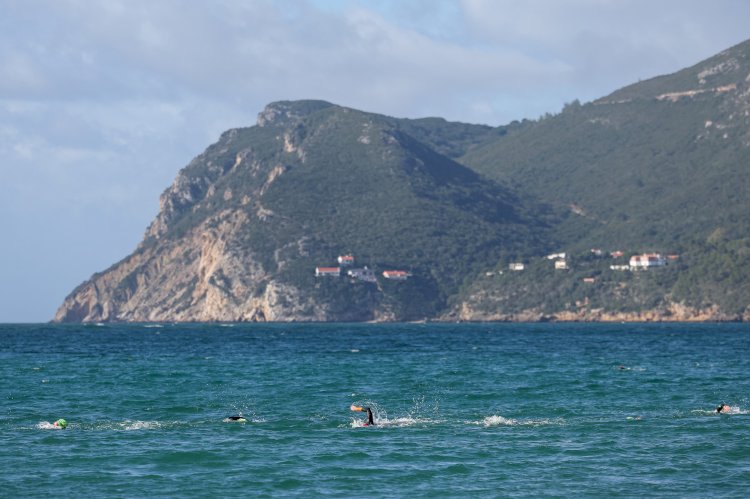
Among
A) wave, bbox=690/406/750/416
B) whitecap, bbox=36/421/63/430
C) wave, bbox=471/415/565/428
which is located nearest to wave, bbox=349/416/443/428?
wave, bbox=471/415/565/428

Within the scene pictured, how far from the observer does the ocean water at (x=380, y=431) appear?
40375 millimetres

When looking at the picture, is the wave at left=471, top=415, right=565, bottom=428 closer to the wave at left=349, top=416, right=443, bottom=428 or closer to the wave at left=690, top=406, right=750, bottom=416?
the wave at left=349, top=416, right=443, bottom=428

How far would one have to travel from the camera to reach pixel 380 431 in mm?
52656

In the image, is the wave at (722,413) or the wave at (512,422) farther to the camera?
the wave at (722,413)

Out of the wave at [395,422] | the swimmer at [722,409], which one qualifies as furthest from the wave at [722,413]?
the wave at [395,422]

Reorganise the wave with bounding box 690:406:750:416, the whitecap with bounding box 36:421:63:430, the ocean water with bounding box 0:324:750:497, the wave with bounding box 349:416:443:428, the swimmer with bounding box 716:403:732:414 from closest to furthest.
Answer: the ocean water with bounding box 0:324:750:497
the whitecap with bounding box 36:421:63:430
the wave with bounding box 349:416:443:428
the wave with bounding box 690:406:750:416
the swimmer with bounding box 716:403:732:414

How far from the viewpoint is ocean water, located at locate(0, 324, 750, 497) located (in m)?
40.4

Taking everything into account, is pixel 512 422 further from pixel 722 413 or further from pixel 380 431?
pixel 722 413

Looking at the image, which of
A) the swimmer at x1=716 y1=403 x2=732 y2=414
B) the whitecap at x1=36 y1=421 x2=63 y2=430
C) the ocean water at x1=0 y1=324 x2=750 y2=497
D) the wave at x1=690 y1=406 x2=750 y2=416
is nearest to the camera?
the ocean water at x1=0 y1=324 x2=750 y2=497

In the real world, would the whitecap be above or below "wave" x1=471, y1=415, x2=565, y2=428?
above

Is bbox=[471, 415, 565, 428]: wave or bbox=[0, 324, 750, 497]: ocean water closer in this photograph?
bbox=[0, 324, 750, 497]: ocean water

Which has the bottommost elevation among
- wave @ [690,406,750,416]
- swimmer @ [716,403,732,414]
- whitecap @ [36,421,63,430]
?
wave @ [690,406,750,416]

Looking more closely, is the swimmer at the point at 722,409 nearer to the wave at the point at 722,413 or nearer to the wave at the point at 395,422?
the wave at the point at 722,413

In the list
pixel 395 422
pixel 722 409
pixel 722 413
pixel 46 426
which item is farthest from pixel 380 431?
pixel 722 409
